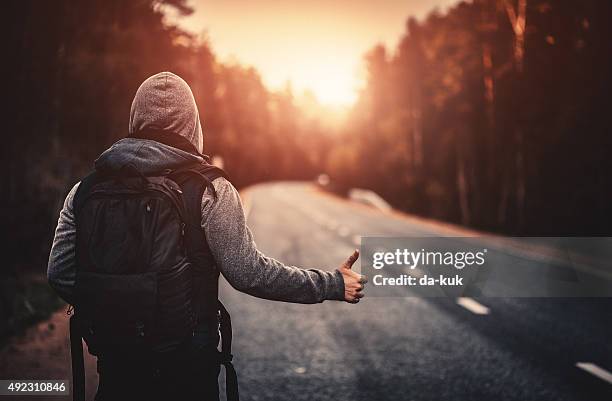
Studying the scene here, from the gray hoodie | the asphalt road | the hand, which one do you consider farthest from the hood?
the asphalt road

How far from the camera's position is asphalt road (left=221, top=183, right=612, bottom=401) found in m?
5.30

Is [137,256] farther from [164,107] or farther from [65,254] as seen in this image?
[164,107]

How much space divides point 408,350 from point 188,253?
16.0 ft

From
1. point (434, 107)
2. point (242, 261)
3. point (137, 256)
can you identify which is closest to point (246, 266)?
point (242, 261)

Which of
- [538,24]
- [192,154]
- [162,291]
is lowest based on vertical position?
[162,291]

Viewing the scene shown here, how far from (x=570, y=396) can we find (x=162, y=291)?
4.19 meters

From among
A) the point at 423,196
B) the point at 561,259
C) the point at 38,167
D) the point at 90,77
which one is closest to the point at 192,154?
the point at 38,167

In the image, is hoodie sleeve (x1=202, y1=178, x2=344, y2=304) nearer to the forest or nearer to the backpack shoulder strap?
the backpack shoulder strap

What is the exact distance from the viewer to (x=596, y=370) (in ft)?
18.9

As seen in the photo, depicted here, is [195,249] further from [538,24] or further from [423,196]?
[423,196]

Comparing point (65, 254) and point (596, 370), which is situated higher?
point (65, 254)

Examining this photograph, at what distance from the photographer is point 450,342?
689 centimetres

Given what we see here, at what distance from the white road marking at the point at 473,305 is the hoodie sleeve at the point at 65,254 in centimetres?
695

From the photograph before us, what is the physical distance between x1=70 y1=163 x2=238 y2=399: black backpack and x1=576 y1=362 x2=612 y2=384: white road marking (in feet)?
15.3
